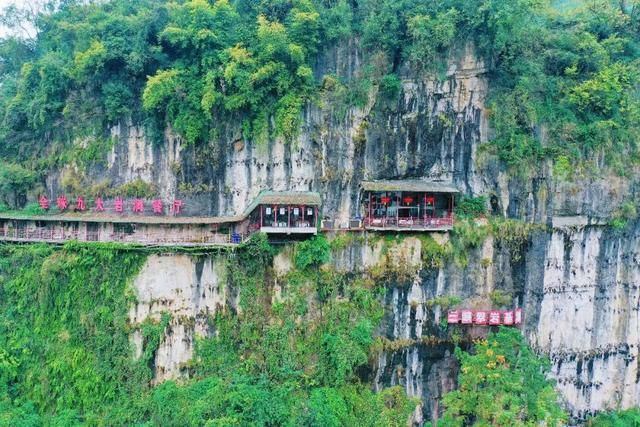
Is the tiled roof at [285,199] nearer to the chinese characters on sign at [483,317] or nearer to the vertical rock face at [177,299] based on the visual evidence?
the vertical rock face at [177,299]

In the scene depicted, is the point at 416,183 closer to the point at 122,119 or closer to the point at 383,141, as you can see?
the point at 383,141

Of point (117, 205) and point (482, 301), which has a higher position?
point (117, 205)

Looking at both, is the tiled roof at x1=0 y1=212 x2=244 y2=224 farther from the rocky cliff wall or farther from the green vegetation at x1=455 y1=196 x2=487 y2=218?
the green vegetation at x1=455 y1=196 x2=487 y2=218

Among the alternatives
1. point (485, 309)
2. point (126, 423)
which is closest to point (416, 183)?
point (485, 309)

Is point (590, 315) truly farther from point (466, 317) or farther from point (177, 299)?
point (177, 299)

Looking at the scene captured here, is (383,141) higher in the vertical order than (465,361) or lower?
higher

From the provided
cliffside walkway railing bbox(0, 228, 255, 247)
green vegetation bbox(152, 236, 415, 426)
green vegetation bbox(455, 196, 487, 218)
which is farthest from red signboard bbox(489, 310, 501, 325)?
cliffside walkway railing bbox(0, 228, 255, 247)

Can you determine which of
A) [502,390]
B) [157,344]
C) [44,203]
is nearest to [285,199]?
[157,344]
